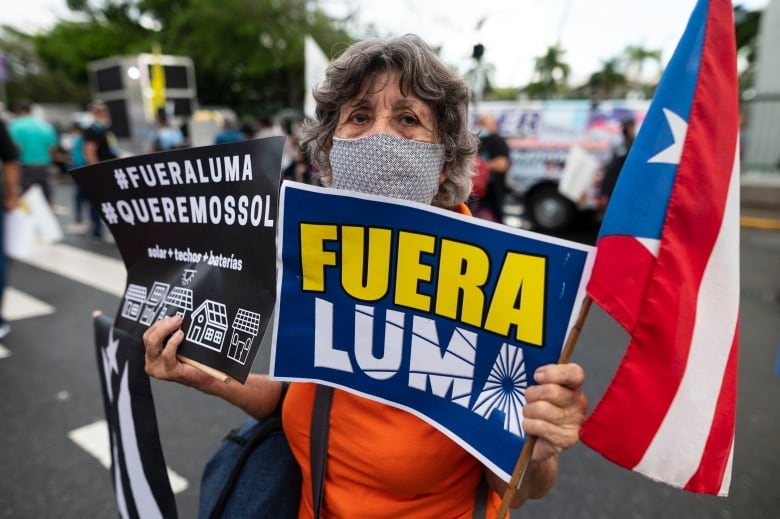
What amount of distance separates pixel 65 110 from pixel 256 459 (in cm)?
4086

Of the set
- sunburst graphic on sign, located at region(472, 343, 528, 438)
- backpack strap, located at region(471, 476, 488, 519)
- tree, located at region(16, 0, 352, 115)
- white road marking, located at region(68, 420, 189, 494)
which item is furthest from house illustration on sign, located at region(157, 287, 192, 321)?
tree, located at region(16, 0, 352, 115)

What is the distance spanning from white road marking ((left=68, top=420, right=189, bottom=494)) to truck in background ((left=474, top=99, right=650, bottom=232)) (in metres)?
6.49

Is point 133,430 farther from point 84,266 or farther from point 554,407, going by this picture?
point 84,266

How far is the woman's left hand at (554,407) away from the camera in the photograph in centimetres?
89

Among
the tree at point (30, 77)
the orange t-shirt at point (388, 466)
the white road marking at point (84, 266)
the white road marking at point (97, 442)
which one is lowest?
the white road marking at point (84, 266)

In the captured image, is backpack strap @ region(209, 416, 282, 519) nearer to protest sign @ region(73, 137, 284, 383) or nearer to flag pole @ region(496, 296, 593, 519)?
protest sign @ region(73, 137, 284, 383)

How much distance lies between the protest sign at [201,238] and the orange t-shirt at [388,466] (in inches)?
10.3

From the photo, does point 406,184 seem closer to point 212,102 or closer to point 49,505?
point 49,505

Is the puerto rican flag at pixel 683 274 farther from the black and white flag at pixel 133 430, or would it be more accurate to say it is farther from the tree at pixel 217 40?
the tree at pixel 217 40

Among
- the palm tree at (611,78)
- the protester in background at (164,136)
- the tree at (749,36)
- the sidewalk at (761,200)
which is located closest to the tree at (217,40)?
the protester in background at (164,136)

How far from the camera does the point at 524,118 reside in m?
8.18

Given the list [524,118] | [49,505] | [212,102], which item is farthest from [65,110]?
[49,505]

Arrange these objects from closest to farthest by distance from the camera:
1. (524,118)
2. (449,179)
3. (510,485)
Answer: (510,485) → (449,179) → (524,118)

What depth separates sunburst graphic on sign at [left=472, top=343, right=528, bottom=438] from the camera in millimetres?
982
